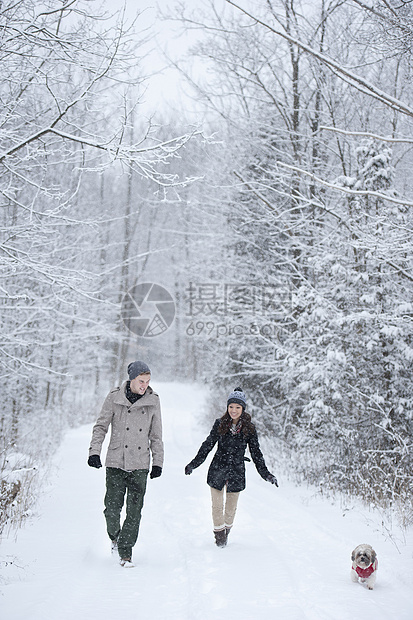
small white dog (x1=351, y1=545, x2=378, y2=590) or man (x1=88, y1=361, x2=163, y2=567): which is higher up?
man (x1=88, y1=361, x2=163, y2=567)

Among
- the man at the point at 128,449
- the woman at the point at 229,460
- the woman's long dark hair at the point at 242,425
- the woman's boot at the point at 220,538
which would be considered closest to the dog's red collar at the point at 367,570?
the woman at the point at 229,460

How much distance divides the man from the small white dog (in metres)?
1.90

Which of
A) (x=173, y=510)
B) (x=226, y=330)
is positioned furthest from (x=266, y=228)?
(x=173, y=510)

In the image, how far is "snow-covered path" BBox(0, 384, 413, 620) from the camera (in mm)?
3539

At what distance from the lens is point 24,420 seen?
13945 millimetres

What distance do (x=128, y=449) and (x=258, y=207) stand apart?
9734 mm

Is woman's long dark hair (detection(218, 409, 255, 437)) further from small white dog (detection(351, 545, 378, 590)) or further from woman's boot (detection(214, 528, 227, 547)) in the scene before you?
small white dog (detection(351, 545, 378, 590))

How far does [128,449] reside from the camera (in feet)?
15.3

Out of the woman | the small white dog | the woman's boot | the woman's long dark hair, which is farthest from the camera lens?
the woman's long dark hair

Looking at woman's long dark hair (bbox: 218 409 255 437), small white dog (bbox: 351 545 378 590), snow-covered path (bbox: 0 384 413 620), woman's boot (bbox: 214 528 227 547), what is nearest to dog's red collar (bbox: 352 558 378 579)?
small white dog (bbox: 351 545 378 590)

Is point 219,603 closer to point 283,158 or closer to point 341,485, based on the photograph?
point 341,485

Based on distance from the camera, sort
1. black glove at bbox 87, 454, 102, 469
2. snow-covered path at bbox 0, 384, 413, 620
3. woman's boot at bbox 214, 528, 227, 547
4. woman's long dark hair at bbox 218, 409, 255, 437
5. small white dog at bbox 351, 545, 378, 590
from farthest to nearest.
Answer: woman's long dark hair at bbox 218, 409, 255, 437
woman's boot at bbox 214, 528, 227, 547
black glove at bbox 87, 454, 102, 469
small white dog at bbox 351, 545, 378, 590
snow-covered path at bbox 0, 384, 413, 620

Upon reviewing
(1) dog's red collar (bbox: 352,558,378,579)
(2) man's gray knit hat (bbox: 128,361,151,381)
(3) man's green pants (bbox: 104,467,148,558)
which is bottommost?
(1) dog's red collar (bbox: 352,558,378,579)

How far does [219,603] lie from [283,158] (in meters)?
11.1
